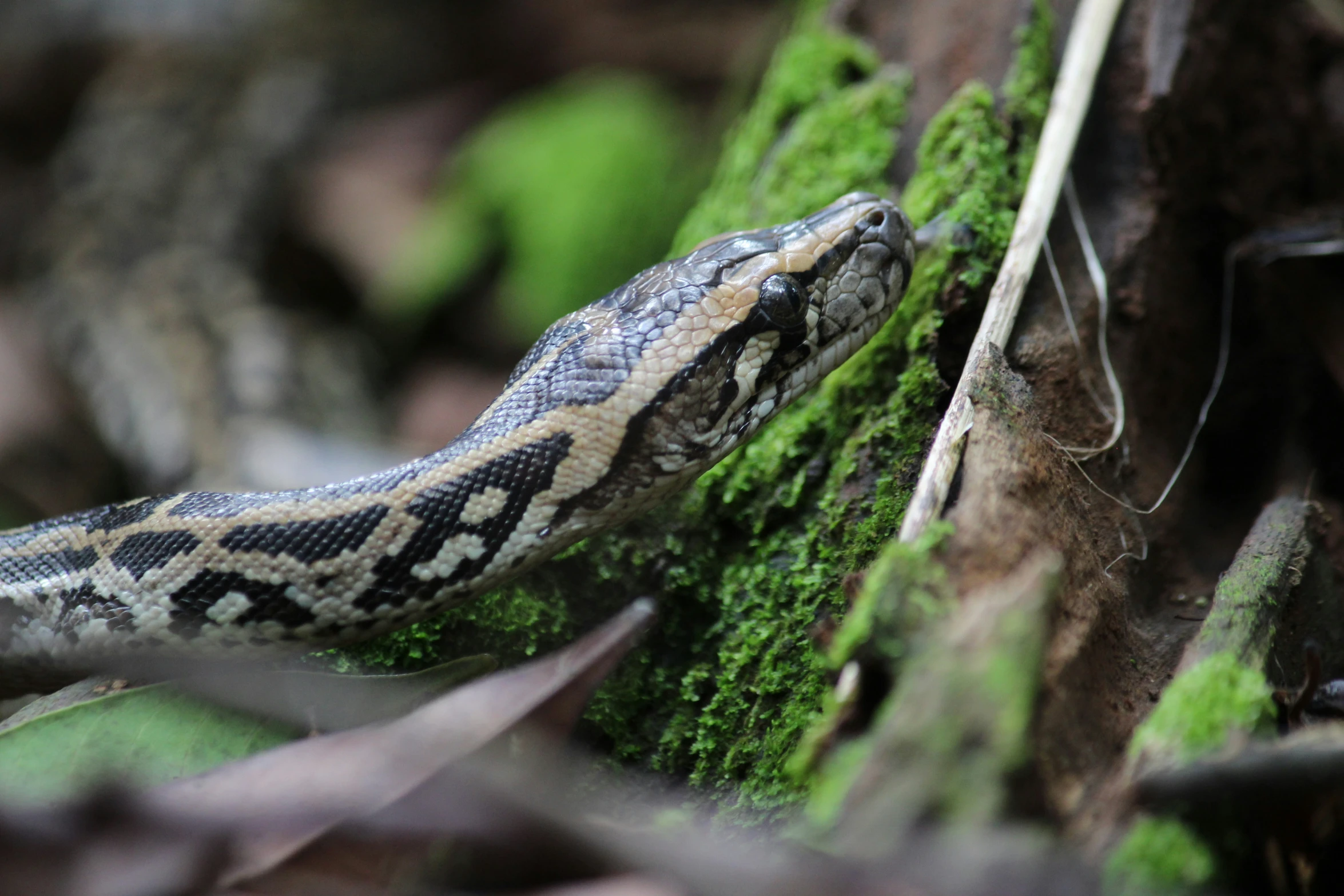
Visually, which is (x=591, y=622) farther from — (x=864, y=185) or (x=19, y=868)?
(x=864, y=185)

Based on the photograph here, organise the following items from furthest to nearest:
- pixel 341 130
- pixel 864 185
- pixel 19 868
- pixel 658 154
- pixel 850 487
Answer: pixel 341 130 < pixel 658 154 < pixel 864 185 < pixel 850 487 < pixel 19 868

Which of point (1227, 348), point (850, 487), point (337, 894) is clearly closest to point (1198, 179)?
point (1227, 348)

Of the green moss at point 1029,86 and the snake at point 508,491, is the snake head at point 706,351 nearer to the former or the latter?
the snake at point 508,491

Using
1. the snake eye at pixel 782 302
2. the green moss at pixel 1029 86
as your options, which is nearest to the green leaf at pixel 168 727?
the snake eye at pixel 782 302

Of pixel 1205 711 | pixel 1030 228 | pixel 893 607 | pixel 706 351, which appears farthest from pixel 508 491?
pixel 1205 711

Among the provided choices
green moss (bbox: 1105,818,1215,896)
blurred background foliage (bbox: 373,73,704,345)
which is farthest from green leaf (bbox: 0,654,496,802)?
blurred background foliage (bbox: 373,73,704,345)

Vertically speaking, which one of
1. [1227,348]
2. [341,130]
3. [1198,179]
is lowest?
[1227,348]

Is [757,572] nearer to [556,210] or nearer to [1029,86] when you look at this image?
[1029,86]

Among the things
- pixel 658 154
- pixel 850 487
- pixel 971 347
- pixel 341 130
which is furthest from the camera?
pixel 341 130
